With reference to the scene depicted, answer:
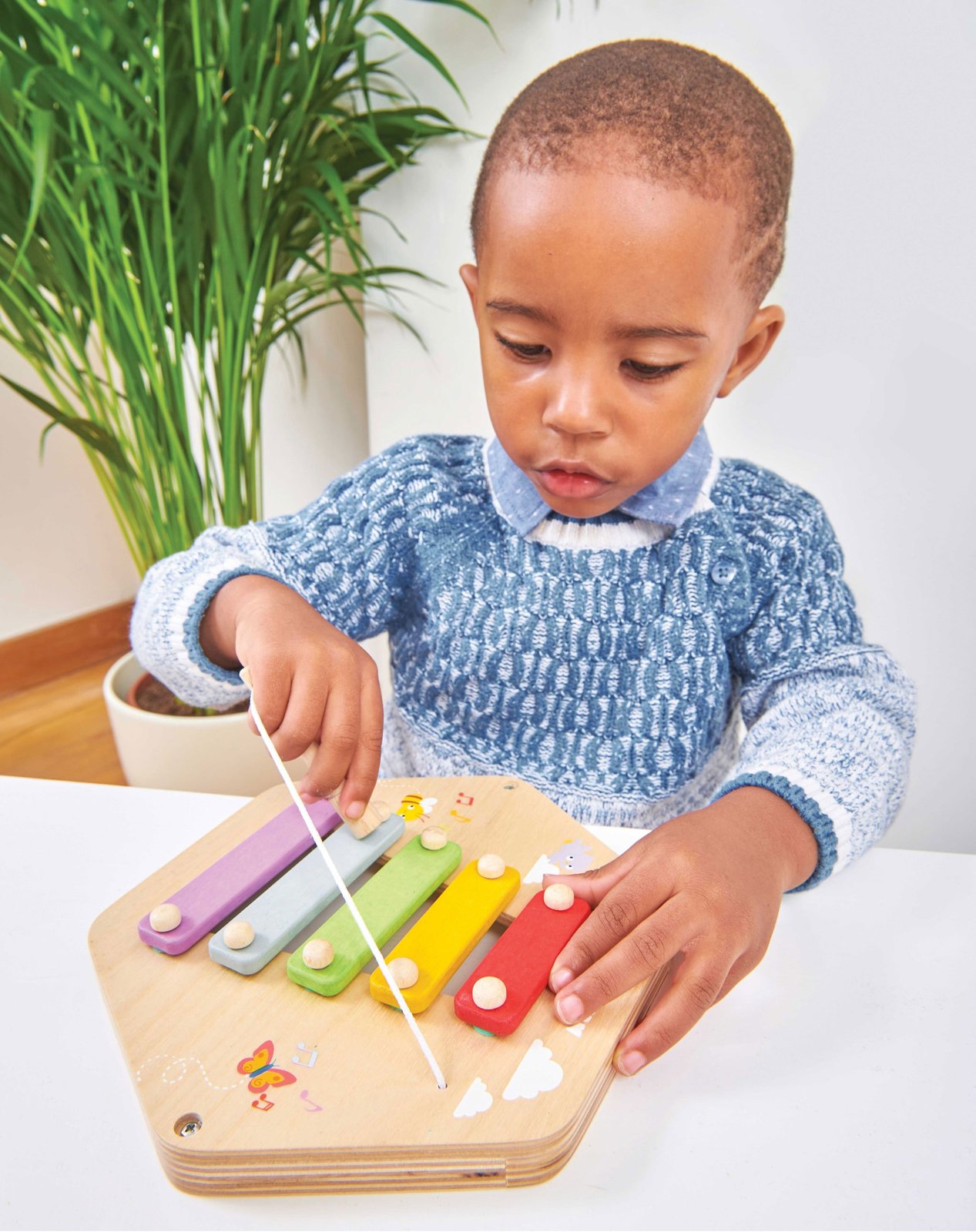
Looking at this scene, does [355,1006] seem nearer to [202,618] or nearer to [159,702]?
[202,618]

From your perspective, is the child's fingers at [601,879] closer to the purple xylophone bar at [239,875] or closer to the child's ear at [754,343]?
the purple xylophone bar at [239,875]

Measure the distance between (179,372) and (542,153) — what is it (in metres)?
0.82

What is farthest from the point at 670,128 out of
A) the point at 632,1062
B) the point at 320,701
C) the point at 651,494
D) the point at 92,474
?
the point at 92,474

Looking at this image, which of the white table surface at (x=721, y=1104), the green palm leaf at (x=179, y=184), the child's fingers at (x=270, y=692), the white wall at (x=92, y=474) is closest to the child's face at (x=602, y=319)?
the child's fingers at (x=270, y=692)

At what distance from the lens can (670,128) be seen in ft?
1.65

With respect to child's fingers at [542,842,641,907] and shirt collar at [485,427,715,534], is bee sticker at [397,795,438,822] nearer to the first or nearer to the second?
child's fingers at [542,842,641,907]

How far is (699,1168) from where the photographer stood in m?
0.41

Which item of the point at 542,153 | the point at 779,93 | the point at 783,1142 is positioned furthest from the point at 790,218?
the point at 783,1142

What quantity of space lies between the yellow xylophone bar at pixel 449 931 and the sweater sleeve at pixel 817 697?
18 centimetres

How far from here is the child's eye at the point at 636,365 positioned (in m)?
0.53

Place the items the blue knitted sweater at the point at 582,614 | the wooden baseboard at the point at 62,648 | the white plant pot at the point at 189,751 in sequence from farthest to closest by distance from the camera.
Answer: the wooden baseboard at the point at 62,648
the white plant pot at the point at 189,751
the blue knitted sweater at the point at 582,614

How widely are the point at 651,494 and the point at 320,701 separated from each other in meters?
0.31

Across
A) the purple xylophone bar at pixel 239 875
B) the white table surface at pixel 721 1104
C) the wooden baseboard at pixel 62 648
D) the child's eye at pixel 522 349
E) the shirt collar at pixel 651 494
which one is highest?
the child's eye at pixel 522 349

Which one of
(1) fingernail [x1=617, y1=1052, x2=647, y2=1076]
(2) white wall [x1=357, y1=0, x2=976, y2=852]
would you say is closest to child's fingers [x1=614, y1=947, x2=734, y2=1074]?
(1) fingernail [x1=617, y1=1052, x2=647, y2=1076]
